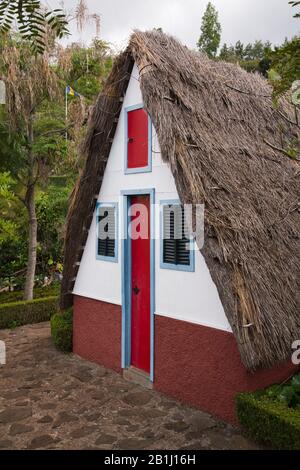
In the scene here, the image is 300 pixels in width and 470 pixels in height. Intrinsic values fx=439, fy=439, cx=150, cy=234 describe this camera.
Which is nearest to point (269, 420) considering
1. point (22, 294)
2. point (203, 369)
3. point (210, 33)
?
point (203, 369)

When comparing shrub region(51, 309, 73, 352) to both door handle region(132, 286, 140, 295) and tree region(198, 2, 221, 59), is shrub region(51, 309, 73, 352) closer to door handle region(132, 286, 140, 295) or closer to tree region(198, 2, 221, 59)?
door handle region(132, 286, 140, 295)

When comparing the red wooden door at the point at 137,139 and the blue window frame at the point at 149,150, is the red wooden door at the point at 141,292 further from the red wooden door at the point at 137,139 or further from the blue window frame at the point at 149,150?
the red wooden door at the point at 137,139

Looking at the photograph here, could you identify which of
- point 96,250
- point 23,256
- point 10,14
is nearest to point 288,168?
point 96,250

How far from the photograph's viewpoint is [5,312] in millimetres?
11367

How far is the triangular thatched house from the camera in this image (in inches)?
231

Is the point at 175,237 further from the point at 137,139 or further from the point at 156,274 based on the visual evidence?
the point at 137,139

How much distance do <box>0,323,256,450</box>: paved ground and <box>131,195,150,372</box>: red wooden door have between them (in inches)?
22.2

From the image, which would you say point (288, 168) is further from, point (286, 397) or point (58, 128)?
point (58, 128)

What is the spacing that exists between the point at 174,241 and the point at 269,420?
2.94m

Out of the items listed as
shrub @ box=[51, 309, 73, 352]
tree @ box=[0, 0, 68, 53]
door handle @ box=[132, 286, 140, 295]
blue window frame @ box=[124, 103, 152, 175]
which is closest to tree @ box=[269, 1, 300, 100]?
tree @ box=[0, 0, 68, 53]

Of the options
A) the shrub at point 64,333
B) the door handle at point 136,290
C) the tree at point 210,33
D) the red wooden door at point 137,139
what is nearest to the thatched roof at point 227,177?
the red wooden door at point 137,139

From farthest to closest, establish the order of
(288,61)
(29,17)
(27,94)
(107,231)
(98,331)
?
(27,94) → (98,331) → (107,231) → (288,61) → (29,17)

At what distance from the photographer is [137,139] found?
768cm

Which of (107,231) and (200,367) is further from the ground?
(107,231)
